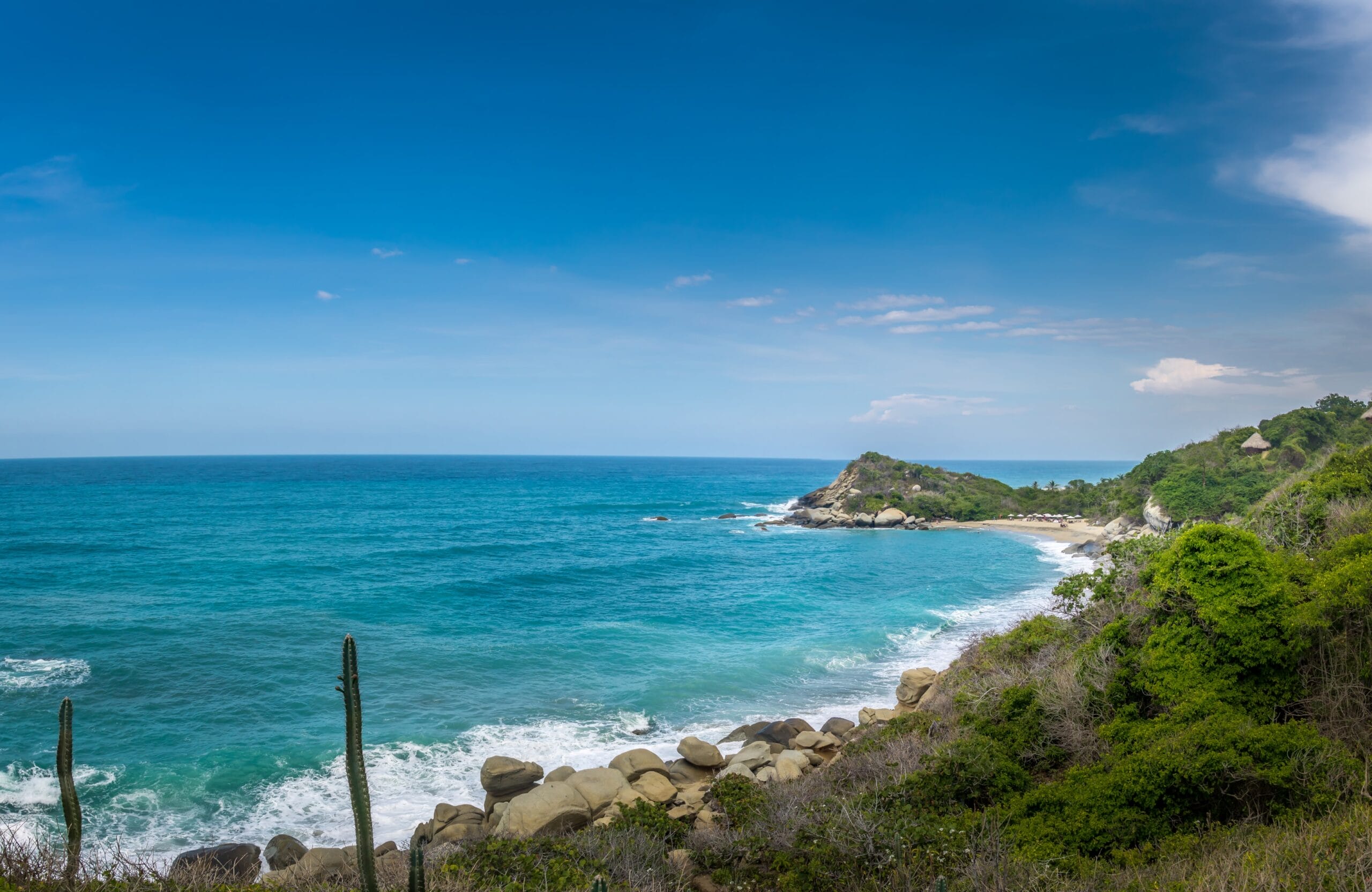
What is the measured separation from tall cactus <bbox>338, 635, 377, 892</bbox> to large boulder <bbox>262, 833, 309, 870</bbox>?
8.21 metres

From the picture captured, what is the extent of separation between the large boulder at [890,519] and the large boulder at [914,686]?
4738 centimetres

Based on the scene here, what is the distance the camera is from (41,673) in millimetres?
20125

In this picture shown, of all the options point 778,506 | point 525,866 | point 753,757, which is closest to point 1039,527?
point 778,506

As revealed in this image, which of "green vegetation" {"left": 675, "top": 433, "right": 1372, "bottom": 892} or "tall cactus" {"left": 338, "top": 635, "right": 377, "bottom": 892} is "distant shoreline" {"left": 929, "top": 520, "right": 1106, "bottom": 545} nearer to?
"green vegetation" {"left": 675, "top": 433, "right": 1372, "bottom": 892}

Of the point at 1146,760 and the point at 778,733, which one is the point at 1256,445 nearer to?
the point at 778,733

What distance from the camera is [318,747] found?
54.4 ft

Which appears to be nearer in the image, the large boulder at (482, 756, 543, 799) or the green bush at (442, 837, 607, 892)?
the green bush at (442, 837, 607, 892)

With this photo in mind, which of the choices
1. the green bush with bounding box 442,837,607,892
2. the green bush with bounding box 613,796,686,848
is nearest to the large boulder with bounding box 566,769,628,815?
the green bush with bounding box 613,796,686,848

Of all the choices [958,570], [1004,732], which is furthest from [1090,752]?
[958,570]

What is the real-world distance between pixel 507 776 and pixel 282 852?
4.12m

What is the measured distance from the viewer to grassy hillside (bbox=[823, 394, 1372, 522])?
42906 millimetres

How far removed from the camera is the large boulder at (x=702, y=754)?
15.3 meters

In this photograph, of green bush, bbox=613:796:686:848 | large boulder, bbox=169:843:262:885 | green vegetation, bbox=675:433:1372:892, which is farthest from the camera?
large boulder, bbox=169:843:262:885

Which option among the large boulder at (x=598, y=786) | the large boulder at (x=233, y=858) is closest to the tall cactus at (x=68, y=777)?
the large boulder at (x=233, y=858)
